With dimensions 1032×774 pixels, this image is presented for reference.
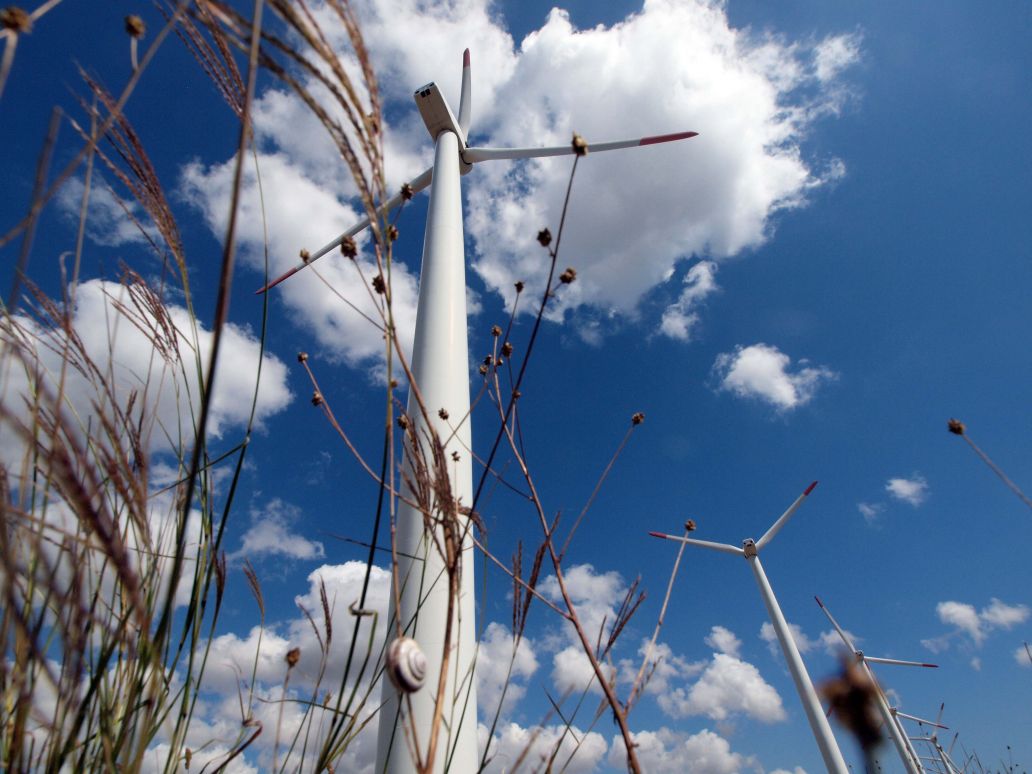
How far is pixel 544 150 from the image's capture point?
9789 millimetres

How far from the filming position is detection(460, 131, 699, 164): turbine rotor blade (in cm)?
946

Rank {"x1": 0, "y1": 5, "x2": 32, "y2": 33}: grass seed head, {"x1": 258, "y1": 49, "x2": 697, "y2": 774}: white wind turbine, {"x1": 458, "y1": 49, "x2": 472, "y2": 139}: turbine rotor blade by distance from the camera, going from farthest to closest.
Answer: {"x1": 458, "y1": 49, "x2": 472, "y2": 139}: turbine rotor blade, {"x1": 258, "y1": 49, "x2": 697, "y2": 774}: white wind turbine, {"x1": 0, "y1": 5, "x2": 32, "y2": 33}: grass seed head

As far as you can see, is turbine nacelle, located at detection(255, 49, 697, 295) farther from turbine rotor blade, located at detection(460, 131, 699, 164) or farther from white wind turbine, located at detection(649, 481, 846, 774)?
white wind turbine, located at detection(649, 481, 846, 774)

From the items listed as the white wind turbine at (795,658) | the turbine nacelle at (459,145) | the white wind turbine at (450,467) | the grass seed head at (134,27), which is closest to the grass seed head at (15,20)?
the grass seed head at (134,27)

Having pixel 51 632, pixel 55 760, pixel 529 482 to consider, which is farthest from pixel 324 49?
pixel 51 632

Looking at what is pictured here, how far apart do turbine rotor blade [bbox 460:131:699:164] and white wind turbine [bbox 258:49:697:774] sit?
18mm

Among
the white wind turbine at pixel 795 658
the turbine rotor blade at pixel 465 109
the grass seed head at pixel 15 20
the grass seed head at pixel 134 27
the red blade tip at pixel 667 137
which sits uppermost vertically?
the turbine rotor blade at pixel 465 109

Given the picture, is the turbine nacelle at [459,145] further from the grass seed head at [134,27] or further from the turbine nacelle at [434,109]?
the grass seed head at [134,27]

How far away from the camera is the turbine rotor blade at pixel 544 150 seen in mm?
9461

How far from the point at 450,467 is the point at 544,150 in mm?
6900

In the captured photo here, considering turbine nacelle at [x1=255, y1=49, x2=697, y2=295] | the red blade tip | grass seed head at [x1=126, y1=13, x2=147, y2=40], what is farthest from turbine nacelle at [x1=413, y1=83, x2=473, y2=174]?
grass seed head at [x1=126, y1=13, x2=147, y2=40]

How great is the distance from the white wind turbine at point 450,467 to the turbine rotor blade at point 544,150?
18 millimetres

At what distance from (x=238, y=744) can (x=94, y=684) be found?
548 millimetres

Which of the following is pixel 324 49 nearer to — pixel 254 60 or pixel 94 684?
pixel 254 60
